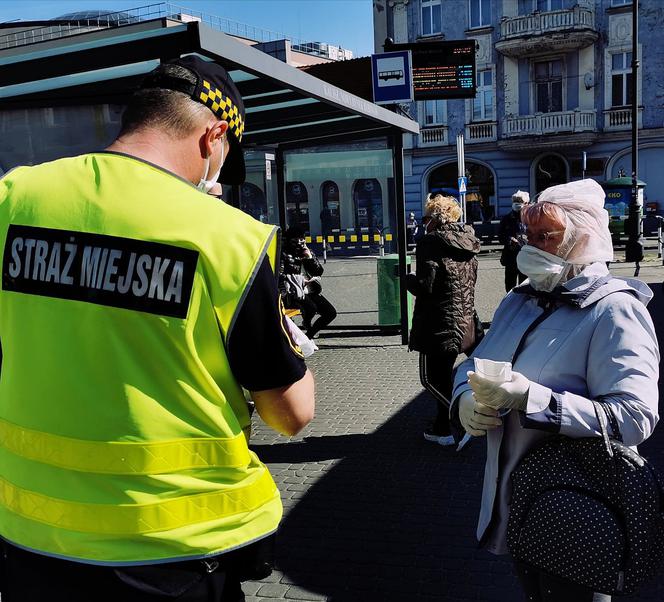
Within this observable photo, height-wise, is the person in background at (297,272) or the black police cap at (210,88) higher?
the black police cap at (210,88)

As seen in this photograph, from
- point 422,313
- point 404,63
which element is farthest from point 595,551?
point 404,63

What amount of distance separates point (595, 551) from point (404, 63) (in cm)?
837

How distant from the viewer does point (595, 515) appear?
6.61ft

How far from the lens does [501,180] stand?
Answer: 105 ft

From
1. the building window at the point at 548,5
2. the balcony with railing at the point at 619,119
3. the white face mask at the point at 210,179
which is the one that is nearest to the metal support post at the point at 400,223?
the white face mask at the point at 210,179

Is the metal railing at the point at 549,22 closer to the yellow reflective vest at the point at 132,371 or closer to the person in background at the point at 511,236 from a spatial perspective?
the person in background at the point at 511,236

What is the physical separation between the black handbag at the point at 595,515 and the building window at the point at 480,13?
3246cm

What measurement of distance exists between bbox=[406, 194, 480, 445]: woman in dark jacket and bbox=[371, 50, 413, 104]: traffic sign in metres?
4.37

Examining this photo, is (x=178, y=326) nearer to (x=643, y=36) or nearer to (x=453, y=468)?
(x=453, y=468)

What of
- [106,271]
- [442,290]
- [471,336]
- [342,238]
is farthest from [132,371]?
[342,238]

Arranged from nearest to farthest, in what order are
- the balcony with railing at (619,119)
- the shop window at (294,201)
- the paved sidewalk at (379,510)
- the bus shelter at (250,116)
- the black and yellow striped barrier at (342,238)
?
the paved sidewalk at (379,510), the bus shelter at (250,116), the shop window at (294,201), the black and yellow striped barrier at (342,238), the balcony with railing at (619,119)

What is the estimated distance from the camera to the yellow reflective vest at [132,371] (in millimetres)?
1446

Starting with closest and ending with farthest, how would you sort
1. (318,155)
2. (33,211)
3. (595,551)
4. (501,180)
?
(33,211) < (595,551) < (318,155) < (501,180)

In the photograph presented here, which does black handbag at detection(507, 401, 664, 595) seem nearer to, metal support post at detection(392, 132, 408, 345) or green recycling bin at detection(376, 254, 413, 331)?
metal support post at detection(392, 132, 408, 345)
